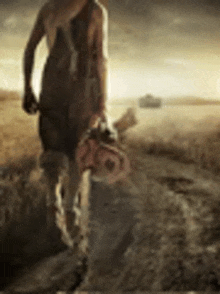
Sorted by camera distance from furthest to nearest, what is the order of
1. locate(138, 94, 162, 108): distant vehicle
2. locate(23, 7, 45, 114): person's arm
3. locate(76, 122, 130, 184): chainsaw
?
locate(138, 94, 162, 108): distant vehicle
locate(23, 7, 45, 114): person's arm
locate(76, 122, 130, 184): chainsaw

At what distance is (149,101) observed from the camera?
175 cm

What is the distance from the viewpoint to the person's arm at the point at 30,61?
1587 millimetres

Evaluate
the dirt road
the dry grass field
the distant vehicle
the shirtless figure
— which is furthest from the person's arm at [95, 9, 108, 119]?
the dirt road

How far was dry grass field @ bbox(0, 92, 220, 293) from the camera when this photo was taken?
4.82 feet

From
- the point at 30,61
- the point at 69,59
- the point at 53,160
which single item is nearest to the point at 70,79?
the point at 69,59

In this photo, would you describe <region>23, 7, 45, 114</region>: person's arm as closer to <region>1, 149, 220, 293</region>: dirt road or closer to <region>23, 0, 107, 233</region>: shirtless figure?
<region>23, 0, 107, 233</region>: shirtless figure

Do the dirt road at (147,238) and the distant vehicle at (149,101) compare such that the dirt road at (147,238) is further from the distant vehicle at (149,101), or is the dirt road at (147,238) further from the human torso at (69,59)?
the human torso at (69,59)

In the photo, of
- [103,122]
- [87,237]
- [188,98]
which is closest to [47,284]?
[87,237]

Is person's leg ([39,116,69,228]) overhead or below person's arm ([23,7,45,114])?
below

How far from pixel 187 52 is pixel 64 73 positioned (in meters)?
0.69

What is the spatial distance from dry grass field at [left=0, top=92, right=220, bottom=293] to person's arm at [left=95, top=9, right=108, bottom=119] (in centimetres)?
16

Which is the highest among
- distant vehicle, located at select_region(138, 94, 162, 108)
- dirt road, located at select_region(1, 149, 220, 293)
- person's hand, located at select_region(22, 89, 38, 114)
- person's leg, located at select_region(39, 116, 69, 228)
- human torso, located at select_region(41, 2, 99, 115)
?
human torso, located at select_region(41, 2, 99, 115)

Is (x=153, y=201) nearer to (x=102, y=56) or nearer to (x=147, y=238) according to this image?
(x=147, y=238)

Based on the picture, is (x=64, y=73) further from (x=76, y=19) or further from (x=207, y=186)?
(x=207, y=186)
